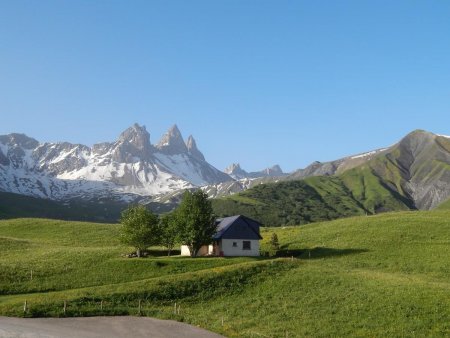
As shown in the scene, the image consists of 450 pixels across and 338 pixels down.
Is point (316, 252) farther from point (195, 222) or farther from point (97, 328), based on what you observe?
point (97, 328)

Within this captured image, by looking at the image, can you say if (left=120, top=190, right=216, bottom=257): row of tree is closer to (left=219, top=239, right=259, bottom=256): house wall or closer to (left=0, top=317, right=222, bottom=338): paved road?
(left=219, top=239, right=259, bottom=256): house wall

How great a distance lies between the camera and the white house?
82.8m

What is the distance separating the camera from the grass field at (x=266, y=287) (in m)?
44.8

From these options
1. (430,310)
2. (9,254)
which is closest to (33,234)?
(9,254)

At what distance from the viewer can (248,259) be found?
76000 mm

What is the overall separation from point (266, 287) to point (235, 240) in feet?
86.9

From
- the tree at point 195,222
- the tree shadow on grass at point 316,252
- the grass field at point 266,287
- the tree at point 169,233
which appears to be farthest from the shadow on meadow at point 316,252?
the tree at point 169,233

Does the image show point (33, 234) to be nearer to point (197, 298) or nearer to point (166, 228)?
point (166, 228)

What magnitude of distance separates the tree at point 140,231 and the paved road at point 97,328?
34.7 m

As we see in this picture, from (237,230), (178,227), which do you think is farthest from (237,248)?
(178,227)

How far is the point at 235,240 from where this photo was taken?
83.4 m

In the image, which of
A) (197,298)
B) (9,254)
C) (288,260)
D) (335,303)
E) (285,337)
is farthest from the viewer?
(9,254)

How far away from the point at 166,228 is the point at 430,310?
1888 inches

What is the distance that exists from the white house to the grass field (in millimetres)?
6224
